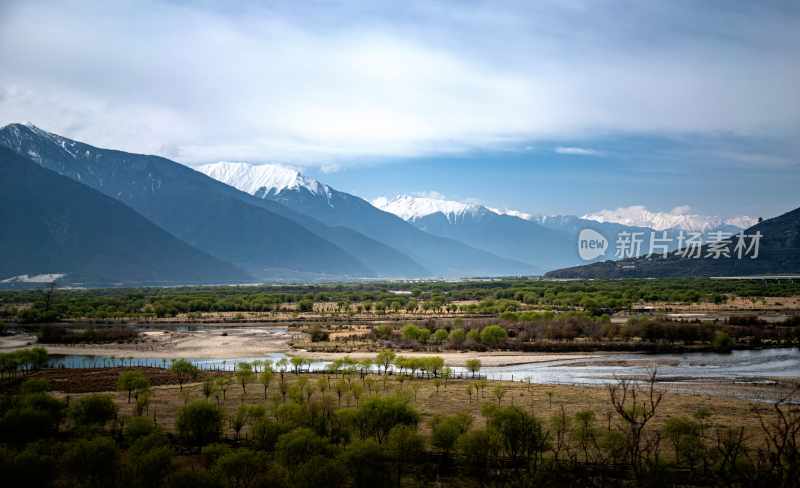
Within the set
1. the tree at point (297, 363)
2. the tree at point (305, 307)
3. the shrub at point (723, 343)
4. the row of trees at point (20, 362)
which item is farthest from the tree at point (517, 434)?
the tree at point (305, 307)

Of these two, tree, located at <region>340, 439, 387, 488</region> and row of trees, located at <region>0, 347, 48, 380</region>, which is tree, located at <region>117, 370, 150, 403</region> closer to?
row of trees, located at <region>0, 347, 48, 380</region>

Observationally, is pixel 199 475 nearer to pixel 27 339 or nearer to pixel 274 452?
pixel 274 452

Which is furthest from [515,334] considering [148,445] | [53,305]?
[53,305]

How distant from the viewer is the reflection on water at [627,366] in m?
66.2

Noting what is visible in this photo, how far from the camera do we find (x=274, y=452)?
118 feet

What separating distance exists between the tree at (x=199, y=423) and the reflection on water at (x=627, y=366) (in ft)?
107

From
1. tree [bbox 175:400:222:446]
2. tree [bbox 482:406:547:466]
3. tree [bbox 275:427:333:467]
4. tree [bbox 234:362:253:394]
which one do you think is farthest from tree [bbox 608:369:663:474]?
tree [bbox 234:362:253:394]

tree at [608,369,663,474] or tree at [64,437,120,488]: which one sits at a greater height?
tree at [608,369,663,474]

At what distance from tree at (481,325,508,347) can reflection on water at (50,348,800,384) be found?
15688 mm

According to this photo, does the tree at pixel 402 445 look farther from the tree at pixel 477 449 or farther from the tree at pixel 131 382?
the tree at pixel 131 382

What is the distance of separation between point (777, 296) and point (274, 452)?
158 meters

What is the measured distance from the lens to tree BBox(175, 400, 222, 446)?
41375mm

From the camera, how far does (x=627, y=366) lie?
74062 millimetres

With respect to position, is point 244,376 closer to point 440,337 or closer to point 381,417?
point 381,417
